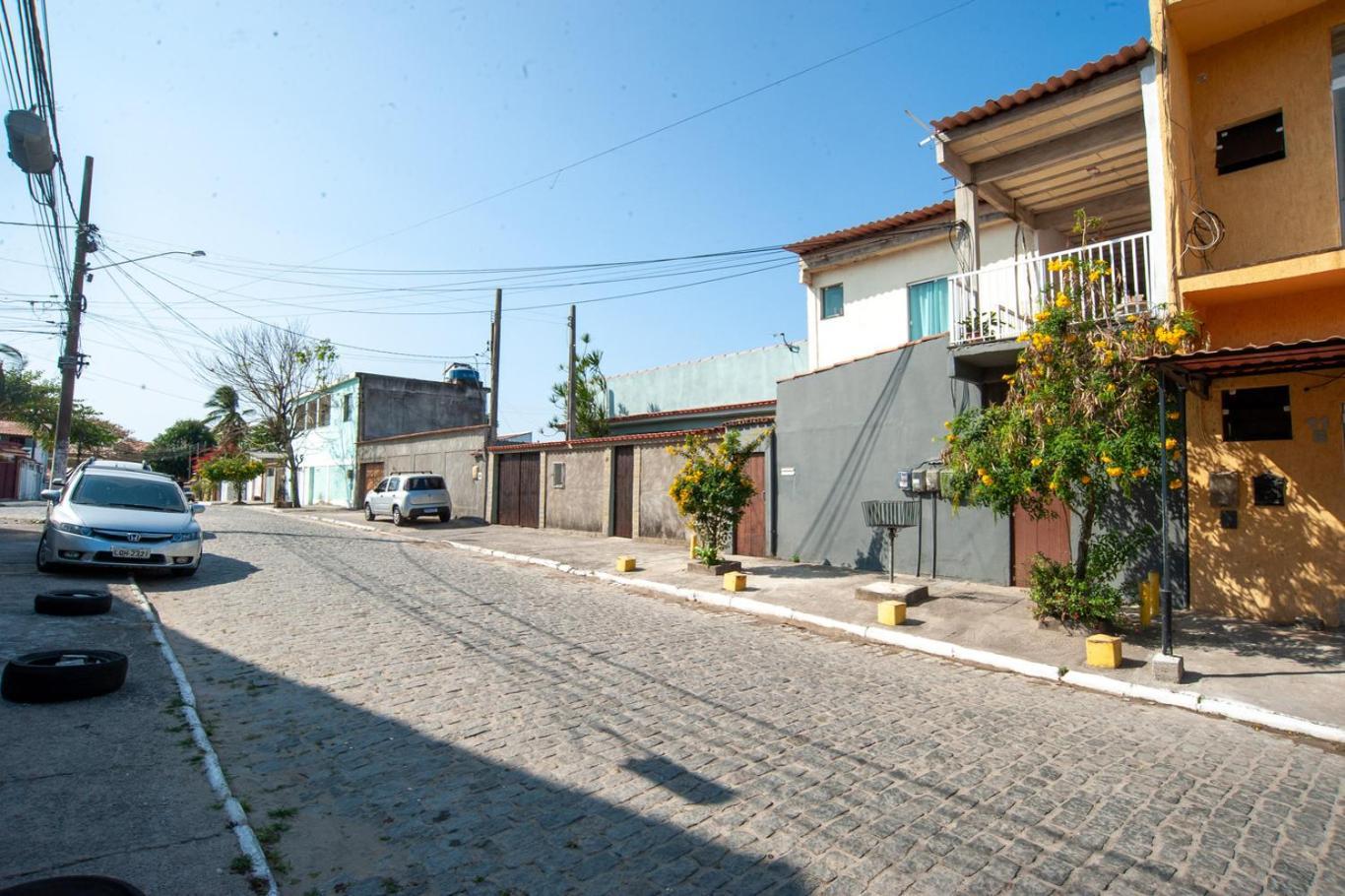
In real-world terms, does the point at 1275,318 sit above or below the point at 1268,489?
above

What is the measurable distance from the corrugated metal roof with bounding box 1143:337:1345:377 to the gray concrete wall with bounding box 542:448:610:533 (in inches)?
547

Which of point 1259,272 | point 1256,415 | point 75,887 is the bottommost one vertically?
point 75,887

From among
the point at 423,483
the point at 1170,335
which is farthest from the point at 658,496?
the point at 1170,335

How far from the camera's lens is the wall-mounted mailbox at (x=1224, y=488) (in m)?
7.97

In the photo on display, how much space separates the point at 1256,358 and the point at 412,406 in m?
34.8

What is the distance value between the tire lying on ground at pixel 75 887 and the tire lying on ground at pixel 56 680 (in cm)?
268

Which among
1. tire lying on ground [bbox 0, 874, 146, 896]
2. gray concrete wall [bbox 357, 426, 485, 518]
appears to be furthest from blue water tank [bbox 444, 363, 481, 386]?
tire lying on ground [bbox 0, 874, 146, 896]

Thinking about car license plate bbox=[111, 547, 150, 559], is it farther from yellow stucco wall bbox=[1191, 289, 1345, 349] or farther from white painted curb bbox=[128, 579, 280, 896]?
yellow stucco wall bbox=[1191, 289, 1345, 349]

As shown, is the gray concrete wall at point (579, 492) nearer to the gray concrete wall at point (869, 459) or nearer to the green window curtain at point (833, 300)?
the gray concrete wall at point (869, 459)

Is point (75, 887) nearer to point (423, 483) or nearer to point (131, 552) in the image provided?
point (131, 552)

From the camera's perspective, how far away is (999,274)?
487 inches

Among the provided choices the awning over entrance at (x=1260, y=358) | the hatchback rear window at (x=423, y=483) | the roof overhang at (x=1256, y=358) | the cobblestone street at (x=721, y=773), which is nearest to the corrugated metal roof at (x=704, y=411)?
the hatchback rear window at (x=423, y=483)

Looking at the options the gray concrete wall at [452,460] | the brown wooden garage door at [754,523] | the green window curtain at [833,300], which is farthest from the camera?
the gray concrete wall at [452,460]

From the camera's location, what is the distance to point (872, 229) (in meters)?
14.9
